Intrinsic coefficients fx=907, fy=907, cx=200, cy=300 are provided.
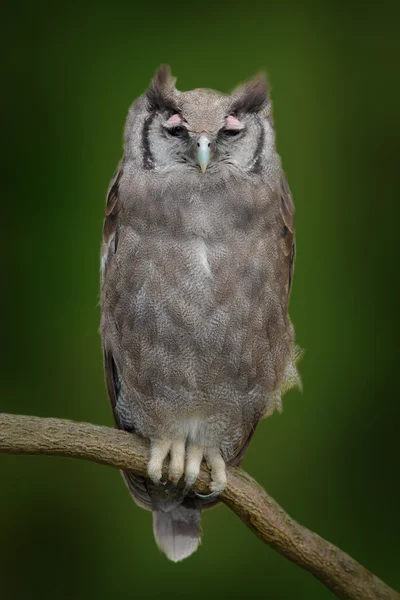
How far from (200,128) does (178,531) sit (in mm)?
1308

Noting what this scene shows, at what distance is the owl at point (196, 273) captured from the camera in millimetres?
2420

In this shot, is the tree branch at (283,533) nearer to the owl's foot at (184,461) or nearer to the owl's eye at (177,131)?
the owl's foot at (184,461)

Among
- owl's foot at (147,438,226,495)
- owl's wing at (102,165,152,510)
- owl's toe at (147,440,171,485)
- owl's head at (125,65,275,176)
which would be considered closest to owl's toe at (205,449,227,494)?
owl's foot at (147,438,226,495)

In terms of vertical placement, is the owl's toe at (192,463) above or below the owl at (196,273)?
below

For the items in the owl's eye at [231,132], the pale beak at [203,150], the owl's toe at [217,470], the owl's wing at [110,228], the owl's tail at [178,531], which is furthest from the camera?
the owl's tail at [178,531]

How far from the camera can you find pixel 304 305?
12.6 ft

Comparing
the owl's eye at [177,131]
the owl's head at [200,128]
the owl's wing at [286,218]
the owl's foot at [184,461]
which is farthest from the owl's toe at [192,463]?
the owl's eye at [177,131]

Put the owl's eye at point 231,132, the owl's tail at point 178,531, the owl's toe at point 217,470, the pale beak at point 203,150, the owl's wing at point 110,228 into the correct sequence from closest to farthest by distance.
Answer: the pale beak at point 203,150, the owl's eye at point 231,132, the owl's toe at point 217,470, the owl's wing at point 110,228, the owl's tail at point 178,531

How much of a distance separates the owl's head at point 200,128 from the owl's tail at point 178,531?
1115 mm

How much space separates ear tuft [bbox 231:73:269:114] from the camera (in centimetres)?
240

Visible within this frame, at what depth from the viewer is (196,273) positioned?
7.95 feet

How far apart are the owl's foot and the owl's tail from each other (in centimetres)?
28

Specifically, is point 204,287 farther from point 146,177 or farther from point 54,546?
point 54,546

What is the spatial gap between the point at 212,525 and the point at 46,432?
5.72 feet
